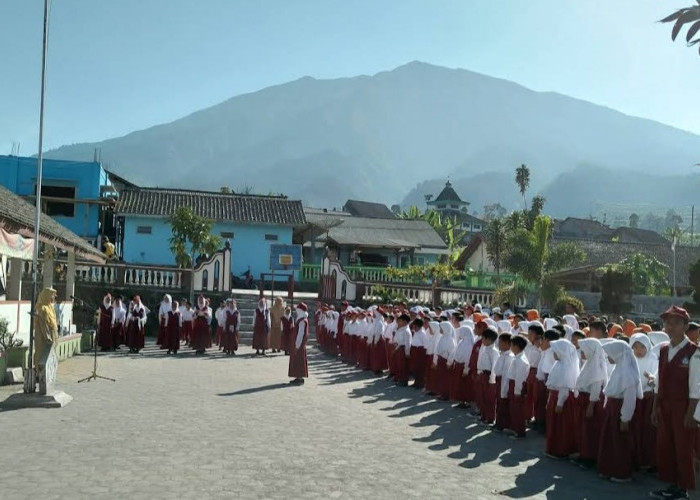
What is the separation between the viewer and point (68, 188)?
3641 cm

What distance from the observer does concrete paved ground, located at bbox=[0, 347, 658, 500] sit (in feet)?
22.7

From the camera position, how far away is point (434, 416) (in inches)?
455

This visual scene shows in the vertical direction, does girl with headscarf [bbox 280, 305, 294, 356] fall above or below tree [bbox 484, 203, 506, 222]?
below

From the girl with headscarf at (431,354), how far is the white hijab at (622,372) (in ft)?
18.9

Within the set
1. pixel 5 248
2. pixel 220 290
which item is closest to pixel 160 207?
pixel 220 290

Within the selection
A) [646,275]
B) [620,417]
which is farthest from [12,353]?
[646,275]

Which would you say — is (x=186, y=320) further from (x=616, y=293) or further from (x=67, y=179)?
(x=616, y=293)

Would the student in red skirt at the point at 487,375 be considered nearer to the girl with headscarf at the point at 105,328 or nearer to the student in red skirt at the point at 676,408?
the student in red skirt at the point at 676,408

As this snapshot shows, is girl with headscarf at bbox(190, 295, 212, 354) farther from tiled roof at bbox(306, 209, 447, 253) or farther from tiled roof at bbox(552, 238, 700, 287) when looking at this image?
tiled roof at bbox(552, 238, 700, 287)

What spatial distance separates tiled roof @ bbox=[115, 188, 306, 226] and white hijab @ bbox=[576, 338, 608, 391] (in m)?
28.1

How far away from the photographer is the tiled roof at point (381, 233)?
38.3 metres

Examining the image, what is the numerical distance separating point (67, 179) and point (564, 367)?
3239 cm

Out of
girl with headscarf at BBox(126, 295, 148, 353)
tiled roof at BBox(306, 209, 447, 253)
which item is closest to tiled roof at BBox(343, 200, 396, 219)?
tiled roof at BBox(306, 209, 447, 253)

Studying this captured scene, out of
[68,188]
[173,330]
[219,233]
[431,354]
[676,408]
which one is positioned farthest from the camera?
[68,188]
